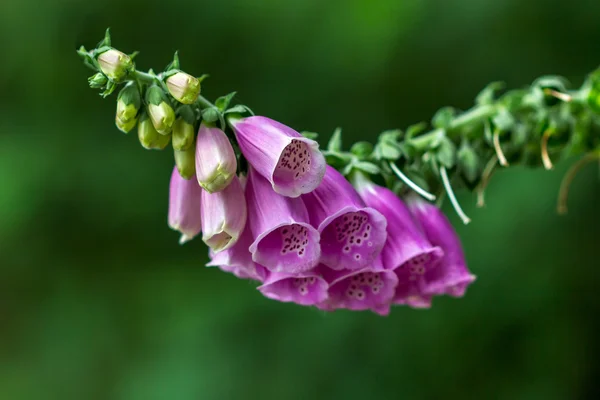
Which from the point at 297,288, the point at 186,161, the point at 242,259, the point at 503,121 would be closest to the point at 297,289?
the point at 297,288

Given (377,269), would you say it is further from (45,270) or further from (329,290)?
(45,270)

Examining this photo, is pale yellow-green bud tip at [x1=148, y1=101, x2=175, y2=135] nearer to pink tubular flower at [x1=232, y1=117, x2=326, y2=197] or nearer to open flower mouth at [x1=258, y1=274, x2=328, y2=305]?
pink tubular flower at [x1=232, y1=117, x2=326, y2=197]

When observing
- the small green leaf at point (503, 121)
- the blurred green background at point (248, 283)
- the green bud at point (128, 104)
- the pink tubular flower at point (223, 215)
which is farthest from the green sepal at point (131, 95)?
the blurred green background at point (248, 283)

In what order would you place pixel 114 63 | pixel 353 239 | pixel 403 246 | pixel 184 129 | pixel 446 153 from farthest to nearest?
pixel 446 153, pixel 403 246, pixel 353 239, pixel 184 129, pixel 114 63

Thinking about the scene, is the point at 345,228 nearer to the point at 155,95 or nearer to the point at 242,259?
the point at 242,259

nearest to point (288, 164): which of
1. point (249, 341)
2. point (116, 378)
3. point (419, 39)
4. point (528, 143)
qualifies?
point (528, 143)

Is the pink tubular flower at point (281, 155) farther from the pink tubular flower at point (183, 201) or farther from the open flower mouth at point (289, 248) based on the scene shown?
the pink tubular flower at point (183, 201)
